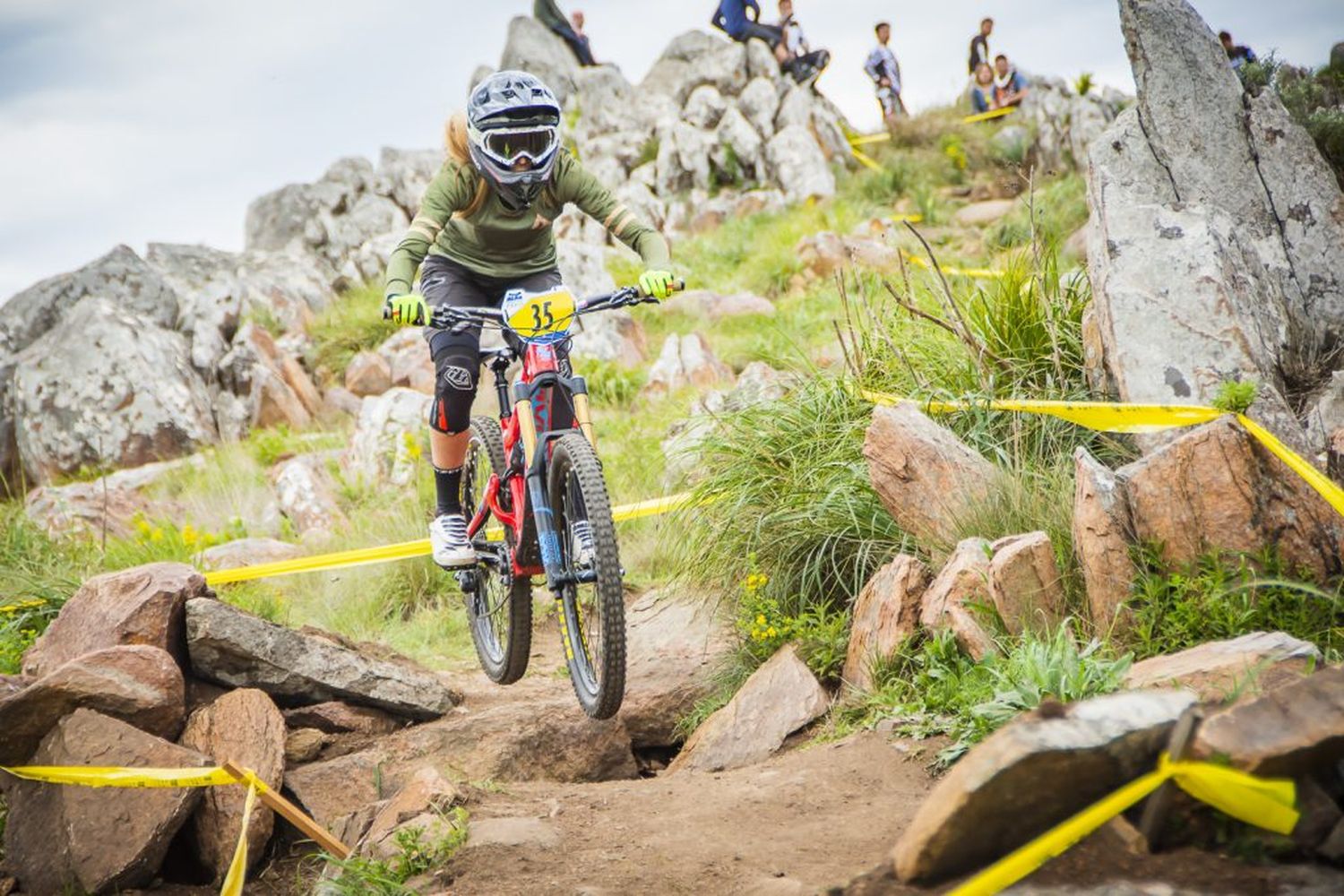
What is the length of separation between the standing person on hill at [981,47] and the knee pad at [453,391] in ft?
62.3

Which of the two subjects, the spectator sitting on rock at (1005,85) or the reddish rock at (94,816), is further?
the spectator sitting on rock at (1005,85)

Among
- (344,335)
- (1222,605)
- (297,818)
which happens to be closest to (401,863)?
(297,818)

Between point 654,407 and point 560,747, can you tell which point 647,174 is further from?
point 560,747

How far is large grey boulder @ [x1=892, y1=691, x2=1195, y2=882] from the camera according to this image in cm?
207

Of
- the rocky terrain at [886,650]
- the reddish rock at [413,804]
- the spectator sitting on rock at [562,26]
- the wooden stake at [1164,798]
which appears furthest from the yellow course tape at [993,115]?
the wooden stake at [1164,798]

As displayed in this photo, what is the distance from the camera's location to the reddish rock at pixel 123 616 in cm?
490

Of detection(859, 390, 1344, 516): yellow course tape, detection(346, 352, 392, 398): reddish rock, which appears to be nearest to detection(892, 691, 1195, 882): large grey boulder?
detection(859, 390, 1344, 516): yellow course tape

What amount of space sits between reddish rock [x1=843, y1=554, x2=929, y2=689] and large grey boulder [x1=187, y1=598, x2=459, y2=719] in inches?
80.9

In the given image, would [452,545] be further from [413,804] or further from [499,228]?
[413,804]

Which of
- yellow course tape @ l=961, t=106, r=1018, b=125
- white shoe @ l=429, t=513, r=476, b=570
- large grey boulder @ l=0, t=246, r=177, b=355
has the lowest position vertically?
white shoe @ l=429, t=513, r=476, b=570

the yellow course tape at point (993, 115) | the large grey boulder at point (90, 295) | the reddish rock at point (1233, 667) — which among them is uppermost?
the yellow course tape at point (993, 115)

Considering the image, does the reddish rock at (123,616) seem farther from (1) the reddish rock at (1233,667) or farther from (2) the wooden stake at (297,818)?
(1) the reddish rock at (1233,667)

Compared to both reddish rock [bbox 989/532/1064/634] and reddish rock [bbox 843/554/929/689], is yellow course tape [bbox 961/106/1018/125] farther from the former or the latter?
reddish rock [bbox 989/532/1064/634]

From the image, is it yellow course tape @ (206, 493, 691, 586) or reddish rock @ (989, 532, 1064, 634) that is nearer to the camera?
reddish rock @ (989, 532, 1064, 634)
